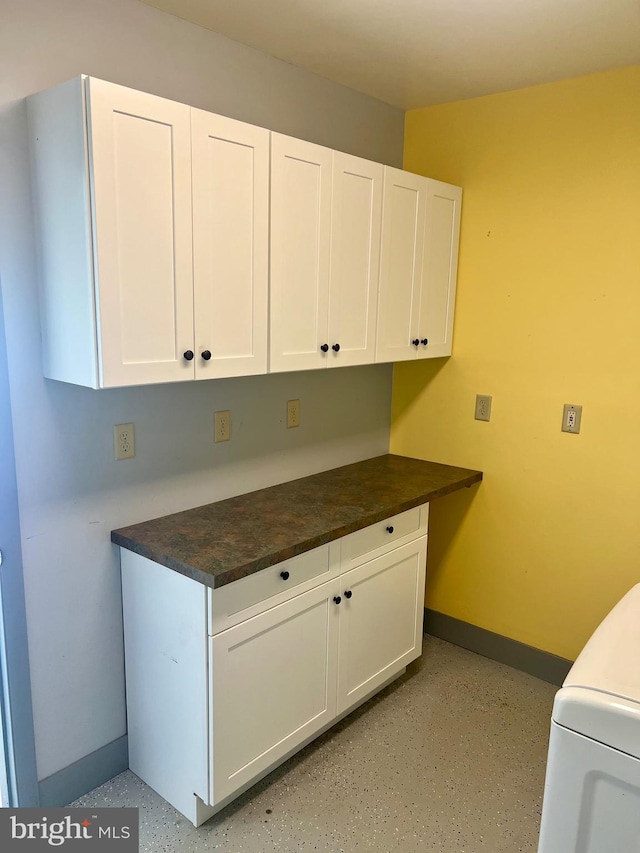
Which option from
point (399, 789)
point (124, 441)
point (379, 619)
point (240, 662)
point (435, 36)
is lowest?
point (399, 789)

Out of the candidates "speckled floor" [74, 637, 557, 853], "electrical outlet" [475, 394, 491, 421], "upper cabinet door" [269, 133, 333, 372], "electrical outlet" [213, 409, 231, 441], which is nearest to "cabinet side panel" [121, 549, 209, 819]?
"speckled floor" [74, 637, 557, 853]

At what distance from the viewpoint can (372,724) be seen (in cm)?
243

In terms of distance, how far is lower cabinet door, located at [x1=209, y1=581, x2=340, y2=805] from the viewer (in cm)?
183

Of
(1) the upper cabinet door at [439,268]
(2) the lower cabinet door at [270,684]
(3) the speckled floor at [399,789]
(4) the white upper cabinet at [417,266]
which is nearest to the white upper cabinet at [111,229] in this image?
(2) the lower cabinet door at [270,684]

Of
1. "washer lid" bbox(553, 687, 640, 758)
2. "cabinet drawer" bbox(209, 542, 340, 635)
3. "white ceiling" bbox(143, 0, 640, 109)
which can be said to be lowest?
"cabinet drawer" bbox(209, 542, 340, 635)

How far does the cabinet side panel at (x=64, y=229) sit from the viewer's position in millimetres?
1551

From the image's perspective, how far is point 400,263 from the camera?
2502 millimetres

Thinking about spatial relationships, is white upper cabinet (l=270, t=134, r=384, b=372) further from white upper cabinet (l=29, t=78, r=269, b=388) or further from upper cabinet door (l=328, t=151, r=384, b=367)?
white upper cabinet (l=29, t=78, r=269, b=388)

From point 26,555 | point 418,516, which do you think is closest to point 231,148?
point 26,555

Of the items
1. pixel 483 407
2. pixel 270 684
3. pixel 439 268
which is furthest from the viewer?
pixel 483 407

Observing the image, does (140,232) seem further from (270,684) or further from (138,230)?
(270,684)

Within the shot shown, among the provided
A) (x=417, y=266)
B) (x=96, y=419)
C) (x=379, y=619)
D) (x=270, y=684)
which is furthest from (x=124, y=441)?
(x=417, y=266)

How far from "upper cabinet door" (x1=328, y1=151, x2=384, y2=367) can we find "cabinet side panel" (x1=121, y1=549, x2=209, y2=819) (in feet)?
3.22

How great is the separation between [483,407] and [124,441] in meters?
1.60
